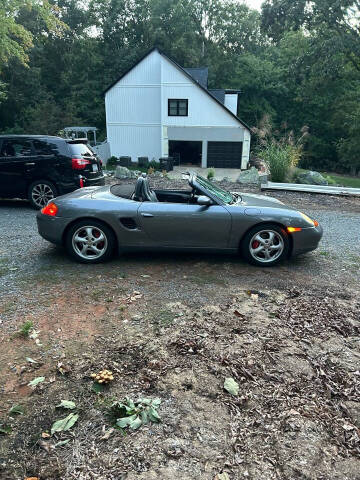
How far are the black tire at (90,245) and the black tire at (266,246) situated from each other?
1.88m

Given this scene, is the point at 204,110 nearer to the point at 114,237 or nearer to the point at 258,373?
the point at 114,237

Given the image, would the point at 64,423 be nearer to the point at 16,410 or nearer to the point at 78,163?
the point at 16,410

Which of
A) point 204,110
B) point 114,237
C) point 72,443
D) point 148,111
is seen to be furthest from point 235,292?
point 148,111

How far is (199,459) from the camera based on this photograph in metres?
2.18

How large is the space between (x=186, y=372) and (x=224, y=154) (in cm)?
2859

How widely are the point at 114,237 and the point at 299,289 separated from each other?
254 cm

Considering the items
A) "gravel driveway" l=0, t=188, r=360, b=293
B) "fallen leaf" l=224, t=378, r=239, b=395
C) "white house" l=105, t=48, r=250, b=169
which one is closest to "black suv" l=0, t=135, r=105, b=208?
"gravel driveway" l=0, t=188, r=360, b=293

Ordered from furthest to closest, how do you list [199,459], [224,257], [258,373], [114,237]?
[224,257], [114,237], [258,373], [199,459]

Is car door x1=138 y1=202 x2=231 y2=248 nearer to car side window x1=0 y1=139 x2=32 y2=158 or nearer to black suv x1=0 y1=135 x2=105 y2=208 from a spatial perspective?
black suv x1=0 y1=135 x2=105 y2=208

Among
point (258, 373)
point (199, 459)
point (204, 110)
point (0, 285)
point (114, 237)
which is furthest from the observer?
point (204, 110)

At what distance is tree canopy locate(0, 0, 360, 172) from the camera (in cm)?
2597

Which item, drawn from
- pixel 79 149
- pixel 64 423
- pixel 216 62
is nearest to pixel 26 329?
pixel 64 423

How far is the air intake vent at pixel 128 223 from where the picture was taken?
4.94 meters

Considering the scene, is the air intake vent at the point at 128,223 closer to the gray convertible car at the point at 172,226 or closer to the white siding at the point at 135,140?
the gray convertible car at the point at 172,226
